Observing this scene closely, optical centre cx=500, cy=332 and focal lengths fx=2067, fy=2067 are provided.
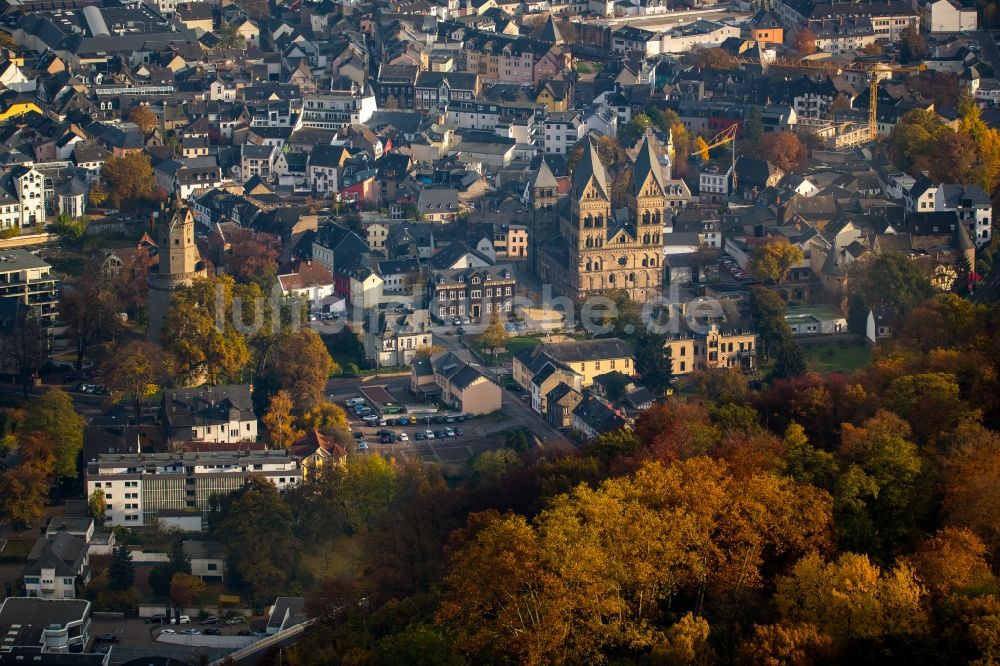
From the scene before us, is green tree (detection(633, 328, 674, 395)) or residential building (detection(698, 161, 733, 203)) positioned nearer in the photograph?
green tree (detection(633, 328, 674, 395))

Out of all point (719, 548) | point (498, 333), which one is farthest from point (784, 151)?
point (719, 548)

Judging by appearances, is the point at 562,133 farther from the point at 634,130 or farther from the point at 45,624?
the point at 45,624

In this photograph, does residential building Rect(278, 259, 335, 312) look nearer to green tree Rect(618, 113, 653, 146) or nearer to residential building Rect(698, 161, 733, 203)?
residential building Rect(698, 161, 733, 203)

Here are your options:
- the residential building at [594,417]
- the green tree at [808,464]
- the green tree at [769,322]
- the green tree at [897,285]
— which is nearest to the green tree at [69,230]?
the residential building at [594,417]

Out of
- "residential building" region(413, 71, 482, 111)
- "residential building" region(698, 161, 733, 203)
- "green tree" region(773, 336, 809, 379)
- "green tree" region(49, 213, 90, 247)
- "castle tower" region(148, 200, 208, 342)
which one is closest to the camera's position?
"green tree" region(773, 336, 809, 379)

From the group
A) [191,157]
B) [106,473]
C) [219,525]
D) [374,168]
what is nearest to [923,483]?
[219,525]

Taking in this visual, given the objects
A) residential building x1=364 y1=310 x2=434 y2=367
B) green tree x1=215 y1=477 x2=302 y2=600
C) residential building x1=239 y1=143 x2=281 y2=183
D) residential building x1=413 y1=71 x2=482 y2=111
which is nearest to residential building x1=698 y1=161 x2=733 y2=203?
residential building x1=413 y1=71 x2=482 y2=111

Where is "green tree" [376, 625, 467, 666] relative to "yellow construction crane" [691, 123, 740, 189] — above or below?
below
